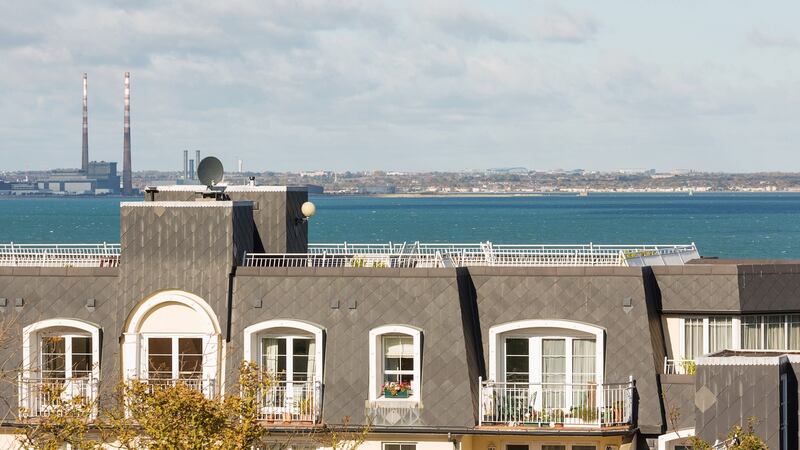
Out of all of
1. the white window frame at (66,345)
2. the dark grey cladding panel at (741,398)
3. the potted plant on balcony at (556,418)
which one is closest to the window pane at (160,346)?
the white window frame at (66,345)

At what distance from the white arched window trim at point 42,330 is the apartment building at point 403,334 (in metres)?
0.03

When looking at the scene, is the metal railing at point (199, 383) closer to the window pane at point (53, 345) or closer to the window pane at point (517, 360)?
the window pane at point (53, 345)

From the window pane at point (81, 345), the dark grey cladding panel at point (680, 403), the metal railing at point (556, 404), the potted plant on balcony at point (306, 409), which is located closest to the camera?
the metal railing at point (556, 404)

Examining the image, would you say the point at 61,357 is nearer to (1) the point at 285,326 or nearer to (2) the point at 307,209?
(1) the point at 285,326

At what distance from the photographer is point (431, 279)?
32.2 metres

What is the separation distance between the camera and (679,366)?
109 ft

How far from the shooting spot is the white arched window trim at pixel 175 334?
108ft

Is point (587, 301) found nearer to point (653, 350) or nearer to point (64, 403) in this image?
point (653, 350)

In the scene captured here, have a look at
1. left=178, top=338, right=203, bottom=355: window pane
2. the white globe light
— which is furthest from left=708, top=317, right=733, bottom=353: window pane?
left=178, top=338, right=203, bottom=355: window pane

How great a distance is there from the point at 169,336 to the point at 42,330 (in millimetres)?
2630

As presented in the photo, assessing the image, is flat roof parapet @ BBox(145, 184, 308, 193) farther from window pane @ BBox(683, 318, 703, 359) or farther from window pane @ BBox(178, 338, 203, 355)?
window pane @ BBox(683, 318, 703, 359)

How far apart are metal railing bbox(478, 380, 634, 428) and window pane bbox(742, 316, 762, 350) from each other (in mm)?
3059

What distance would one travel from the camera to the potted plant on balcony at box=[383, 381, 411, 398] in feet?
105

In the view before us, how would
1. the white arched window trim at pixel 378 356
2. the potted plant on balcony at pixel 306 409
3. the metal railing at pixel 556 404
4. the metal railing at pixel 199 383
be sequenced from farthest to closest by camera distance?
1. the metal railing at pixel 199 383
2. the white arched window trim at pixel 378 356
3. the potted plant on balcony at pixel 306 409
4. the metal railing at pixel 556 404
